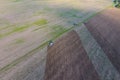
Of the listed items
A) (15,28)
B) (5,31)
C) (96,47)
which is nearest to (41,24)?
(15,28)

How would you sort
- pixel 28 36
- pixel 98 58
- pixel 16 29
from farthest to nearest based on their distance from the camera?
pixel 16 29
pixel 28 36
pixel 98 58

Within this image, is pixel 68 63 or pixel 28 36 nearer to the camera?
pixel 68 63

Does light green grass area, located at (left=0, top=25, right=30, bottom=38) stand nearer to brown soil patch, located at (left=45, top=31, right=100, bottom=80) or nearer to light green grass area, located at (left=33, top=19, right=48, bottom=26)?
light green grass area, located at (left=33, top=19, right=48, bottom=26)

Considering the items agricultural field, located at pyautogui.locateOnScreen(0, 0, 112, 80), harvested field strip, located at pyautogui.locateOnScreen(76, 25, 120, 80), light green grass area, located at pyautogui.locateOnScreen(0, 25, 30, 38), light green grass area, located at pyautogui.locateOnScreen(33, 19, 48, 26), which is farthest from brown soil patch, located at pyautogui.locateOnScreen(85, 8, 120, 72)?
light green grass area, located at pyautogui.locateOnScreen(0, 25, 30, 38)

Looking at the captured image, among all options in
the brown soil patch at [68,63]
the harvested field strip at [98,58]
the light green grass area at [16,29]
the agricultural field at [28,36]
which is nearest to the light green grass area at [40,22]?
the agricultural field at [28,36]

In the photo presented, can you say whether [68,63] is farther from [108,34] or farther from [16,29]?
[16,29]

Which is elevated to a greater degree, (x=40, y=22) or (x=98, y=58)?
(x=98, y=58)

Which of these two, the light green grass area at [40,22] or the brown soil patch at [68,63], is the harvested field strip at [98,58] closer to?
the brown soil patch at [68,63]

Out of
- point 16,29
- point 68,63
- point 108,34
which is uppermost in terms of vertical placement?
point 68,63

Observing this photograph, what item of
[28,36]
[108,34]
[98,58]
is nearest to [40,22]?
[28,36]

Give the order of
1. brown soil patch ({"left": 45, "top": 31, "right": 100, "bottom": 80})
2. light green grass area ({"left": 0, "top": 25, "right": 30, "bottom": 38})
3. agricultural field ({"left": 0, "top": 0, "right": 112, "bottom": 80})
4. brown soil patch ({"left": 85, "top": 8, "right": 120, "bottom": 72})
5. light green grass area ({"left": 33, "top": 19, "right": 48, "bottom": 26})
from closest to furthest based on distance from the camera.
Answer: brown soil patch ({"left": 45, "top": 31, "right": 100, "bottom": 80}) < agricultural field ({"left": 0, "top": 0, "right": 112, "bottom": 80}) < brown soil patch ({"left": 85, "top": 8, "right": 120, "bottom": 72}) < light green grass area ({"left": 0, "top": 25, "right": 30, "bottom": 38}) < light green grass area ({"left": 33, "top": 19, "right": 48, "bottom": 26})
